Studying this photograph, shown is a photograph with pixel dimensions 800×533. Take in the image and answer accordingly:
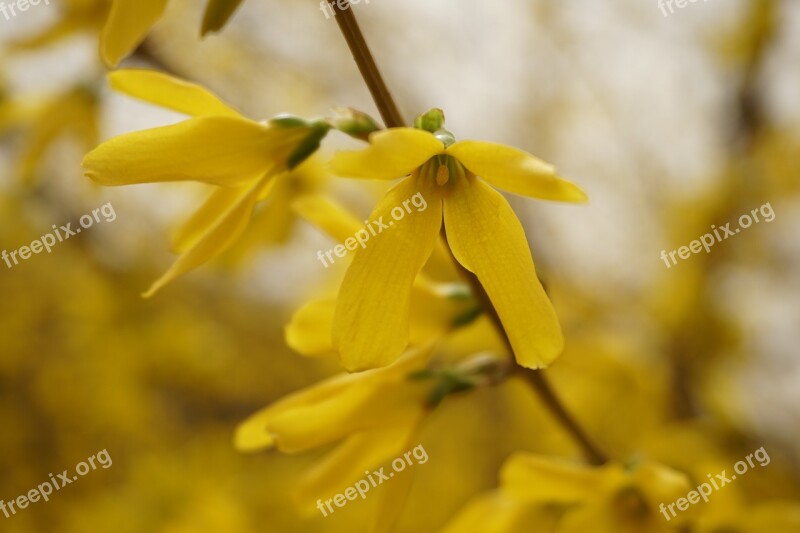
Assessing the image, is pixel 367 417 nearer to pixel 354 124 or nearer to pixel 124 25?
pixel 354 124

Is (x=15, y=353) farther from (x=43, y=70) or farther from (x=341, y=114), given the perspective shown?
(x=341, y=114)

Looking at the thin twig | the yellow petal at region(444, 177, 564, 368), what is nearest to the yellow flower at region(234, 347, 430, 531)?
the yellow petal at region(444, 177, 564, 368)

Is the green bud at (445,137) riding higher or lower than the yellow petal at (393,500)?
higher

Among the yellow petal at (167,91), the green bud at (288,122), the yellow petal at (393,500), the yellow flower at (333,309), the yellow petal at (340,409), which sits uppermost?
the yellow petal at (167,91)

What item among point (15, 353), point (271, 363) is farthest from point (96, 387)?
point (271, 363)

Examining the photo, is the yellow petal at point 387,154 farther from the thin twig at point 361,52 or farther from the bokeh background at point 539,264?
the bokeh background at point 539,264

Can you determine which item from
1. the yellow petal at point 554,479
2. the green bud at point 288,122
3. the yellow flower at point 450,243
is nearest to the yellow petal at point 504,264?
the yellow flower at point 450,243
